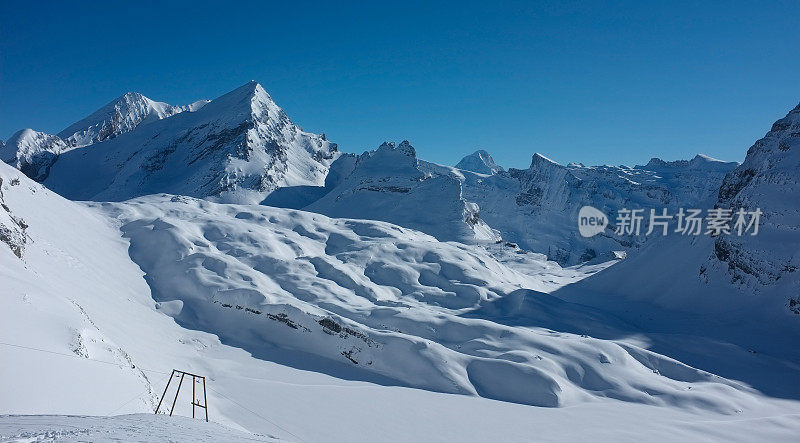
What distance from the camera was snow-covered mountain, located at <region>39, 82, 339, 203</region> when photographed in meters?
113

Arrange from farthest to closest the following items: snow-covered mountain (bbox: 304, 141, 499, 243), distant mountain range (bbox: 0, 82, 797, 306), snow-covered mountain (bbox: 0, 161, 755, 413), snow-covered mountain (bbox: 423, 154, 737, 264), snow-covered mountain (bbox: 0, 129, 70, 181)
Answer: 1. snow-covered mountain (bbox: 423, 154, 737, 264)
2. snow-covered mountain (bbox: 0, 129, 70, 181)
3. distant mountain range (bbox: 0, 82, 797, 306)
4. snow-covered mountain (bbox: 304, 141, 499, 243)
5. snow-covered mountain (bbox: 0, 161, 755, 413)

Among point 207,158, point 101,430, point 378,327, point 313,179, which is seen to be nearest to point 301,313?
point 378,327

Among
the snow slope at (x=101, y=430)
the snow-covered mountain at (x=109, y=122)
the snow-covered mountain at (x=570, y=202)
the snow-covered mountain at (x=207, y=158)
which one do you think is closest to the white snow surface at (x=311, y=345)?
the snow slope at (x=101, y=430)

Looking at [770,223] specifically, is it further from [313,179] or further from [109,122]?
[109,122]

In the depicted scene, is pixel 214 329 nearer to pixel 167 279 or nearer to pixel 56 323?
pixel 167 279

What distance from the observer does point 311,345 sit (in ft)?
120

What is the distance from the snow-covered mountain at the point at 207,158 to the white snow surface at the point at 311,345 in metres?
57.5

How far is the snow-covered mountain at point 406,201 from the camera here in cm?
8938

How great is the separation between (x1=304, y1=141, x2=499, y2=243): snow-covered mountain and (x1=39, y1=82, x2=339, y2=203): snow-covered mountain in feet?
77.7

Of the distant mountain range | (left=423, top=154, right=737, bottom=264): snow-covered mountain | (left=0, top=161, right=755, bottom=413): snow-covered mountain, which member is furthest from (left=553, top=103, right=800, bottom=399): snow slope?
(left=423, top=154, right=737, bottom=264): snow-covered mountain

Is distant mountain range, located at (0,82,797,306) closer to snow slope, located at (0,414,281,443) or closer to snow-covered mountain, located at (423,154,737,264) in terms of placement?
snow-covered mountain, located at (423,154,737,264)

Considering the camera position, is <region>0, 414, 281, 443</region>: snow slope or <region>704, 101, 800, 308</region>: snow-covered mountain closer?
<region>0, 414, 281, 443</region>: snow slope

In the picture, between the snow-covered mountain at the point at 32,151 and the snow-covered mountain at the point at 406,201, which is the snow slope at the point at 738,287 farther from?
the snow-covered mountain at the point at 32,151

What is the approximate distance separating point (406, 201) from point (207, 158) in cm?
6054
